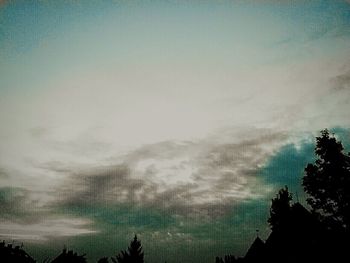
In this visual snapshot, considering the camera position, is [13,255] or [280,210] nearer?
[13,255]

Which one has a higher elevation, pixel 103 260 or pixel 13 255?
pixel 13 255

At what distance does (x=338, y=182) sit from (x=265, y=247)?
10175mm

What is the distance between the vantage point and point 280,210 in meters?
26.9

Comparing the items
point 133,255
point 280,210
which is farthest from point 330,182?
point 133,255

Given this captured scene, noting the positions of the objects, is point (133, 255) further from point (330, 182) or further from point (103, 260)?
point (330, 182)

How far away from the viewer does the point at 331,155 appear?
2767 cm

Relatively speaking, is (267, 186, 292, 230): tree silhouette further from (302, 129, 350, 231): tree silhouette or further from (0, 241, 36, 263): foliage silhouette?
(0, 241, 36, 263): foliage silhouette

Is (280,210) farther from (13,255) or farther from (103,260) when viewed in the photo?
(13,255)

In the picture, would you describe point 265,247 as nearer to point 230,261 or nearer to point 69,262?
point 230,261

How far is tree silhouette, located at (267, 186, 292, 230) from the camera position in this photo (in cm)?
2630

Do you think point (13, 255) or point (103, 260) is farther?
point (103, 260)

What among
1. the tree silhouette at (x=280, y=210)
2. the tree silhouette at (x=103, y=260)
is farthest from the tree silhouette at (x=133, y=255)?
the tree silhouette at (x=280, y=210)

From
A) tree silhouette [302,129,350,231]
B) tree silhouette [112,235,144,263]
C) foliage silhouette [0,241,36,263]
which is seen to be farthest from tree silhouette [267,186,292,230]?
foliage silhouette [0,241,36,263]

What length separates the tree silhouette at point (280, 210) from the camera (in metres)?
26.3
